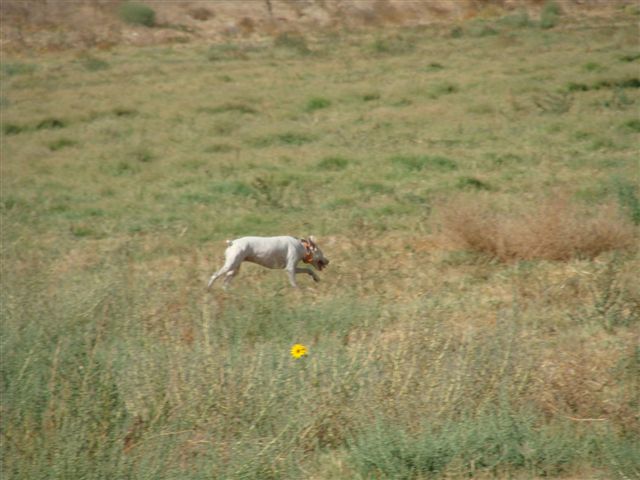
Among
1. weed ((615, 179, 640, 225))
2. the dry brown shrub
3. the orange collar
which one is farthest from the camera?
weed ((615, 179, 640, 225))

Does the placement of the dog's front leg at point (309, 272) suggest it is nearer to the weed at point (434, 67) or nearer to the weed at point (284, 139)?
the weed at point (284, 139)

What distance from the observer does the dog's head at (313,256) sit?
7.41m

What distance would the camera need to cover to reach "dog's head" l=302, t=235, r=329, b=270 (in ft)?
24.3

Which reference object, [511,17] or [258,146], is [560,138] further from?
[511,17]

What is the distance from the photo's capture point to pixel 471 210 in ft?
27.0

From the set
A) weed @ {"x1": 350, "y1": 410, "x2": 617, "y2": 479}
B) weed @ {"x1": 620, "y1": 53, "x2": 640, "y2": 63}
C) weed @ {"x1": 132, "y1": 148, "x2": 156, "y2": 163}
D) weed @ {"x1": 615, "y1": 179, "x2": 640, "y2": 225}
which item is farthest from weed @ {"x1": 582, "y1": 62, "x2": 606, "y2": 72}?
weed @ {"x1": 350, "y1": 410, "x2": 617, "y2": 479}

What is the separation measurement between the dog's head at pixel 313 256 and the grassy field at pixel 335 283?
0.15 metres

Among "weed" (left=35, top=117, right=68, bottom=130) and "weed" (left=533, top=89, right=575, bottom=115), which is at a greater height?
"weed" (left=533, top=89, right=575, bottom=115)

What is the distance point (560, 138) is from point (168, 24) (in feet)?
74.5

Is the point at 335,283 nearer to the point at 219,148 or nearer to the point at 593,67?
the point at 219,148

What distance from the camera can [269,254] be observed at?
725 centimetres

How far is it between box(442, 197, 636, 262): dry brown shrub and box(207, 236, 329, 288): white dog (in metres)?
1.44

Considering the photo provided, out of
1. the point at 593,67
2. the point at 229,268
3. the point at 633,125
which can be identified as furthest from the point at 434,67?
the point at 229,268

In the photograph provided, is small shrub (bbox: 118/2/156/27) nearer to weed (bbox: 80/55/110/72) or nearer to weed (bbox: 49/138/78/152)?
weed (bbox: 80/55/110/72)
